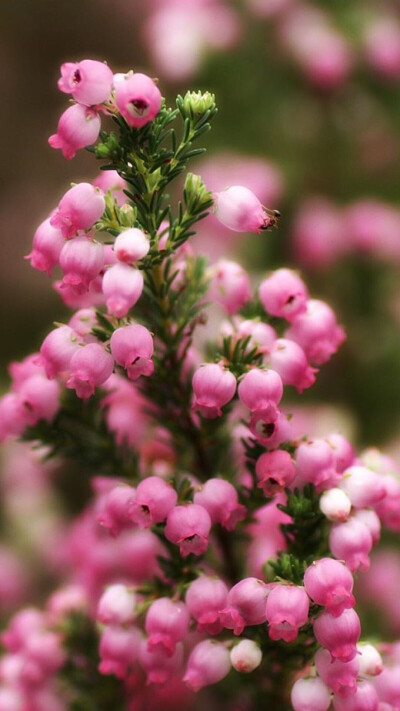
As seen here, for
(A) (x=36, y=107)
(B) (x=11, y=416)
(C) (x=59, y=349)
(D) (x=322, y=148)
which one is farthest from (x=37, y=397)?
(A) (x=36, y=107)

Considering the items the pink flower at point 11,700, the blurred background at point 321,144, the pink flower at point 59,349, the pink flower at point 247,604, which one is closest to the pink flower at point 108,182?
the pink flower at point 59,349

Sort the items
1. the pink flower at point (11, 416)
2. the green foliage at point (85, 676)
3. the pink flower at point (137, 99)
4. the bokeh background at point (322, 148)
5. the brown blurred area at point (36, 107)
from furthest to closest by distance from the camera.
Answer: the brown blurred area at point (36, 107), the bokeh background at point (322, 148), the green foliage at point (85, 676), the pink flower at point (11, 416), the pink flower at point (137, 99)

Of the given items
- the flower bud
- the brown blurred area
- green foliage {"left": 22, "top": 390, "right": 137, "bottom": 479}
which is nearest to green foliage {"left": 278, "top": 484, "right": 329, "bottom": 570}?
green foliage {"left": 22, "top": 390, "right": 137, "bottom": 479}

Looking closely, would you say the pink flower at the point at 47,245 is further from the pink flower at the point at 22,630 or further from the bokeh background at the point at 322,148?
the bokeh background at the point at 322,148

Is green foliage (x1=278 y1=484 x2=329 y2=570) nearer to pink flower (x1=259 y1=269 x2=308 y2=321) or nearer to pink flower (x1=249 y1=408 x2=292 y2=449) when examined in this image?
pink flower (x1=249 y1=408 x2=292 y2=449)

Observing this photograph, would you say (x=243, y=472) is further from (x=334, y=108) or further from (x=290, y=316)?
(x=334, y=108)

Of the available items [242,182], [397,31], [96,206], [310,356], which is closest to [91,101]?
[96,206]
